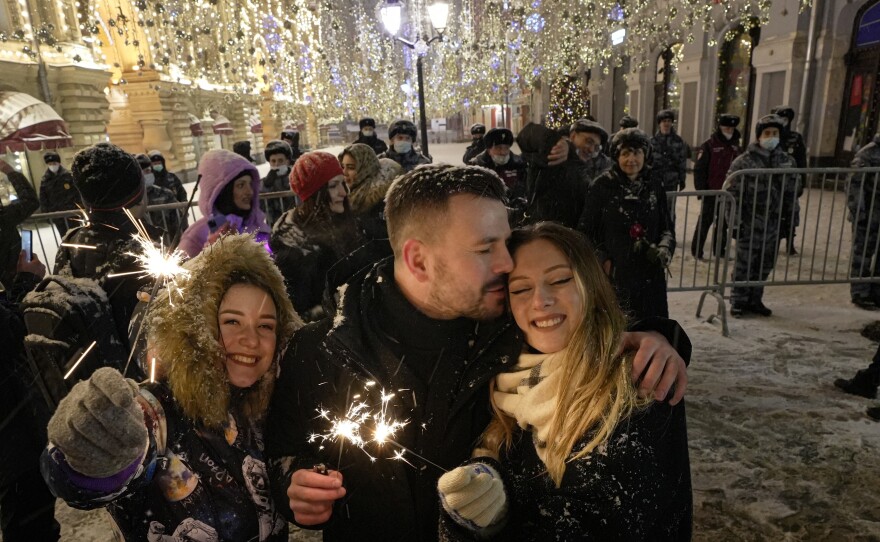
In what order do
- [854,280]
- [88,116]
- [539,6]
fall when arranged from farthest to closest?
[88,116] → [539,6] → [854,280]

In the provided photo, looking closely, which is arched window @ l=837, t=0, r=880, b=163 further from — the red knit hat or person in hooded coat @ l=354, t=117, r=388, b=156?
the red knit hat

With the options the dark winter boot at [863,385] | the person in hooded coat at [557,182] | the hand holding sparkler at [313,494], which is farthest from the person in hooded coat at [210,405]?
the dark winter boot at [863,385]

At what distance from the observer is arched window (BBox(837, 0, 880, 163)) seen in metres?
12.6

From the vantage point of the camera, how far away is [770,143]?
6.61 m

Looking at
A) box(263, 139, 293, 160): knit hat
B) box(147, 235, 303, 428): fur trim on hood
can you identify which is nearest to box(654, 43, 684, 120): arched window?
box(263, 139, 293, 160): knit hat

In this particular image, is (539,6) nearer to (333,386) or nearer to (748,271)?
(748,271)

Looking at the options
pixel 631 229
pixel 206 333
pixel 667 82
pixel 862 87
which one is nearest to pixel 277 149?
pixel 631 229

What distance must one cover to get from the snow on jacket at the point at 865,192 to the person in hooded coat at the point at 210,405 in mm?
6933

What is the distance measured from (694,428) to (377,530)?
10.3 feet

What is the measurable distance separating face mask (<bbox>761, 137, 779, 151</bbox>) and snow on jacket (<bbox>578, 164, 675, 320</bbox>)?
3149 millimetres

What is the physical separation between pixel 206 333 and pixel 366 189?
2870 millimetres

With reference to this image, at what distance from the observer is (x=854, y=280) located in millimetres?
5801

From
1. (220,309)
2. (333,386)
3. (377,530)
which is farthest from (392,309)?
(377,530)

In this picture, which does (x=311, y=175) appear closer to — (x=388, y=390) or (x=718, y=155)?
(x=388, y=390)
